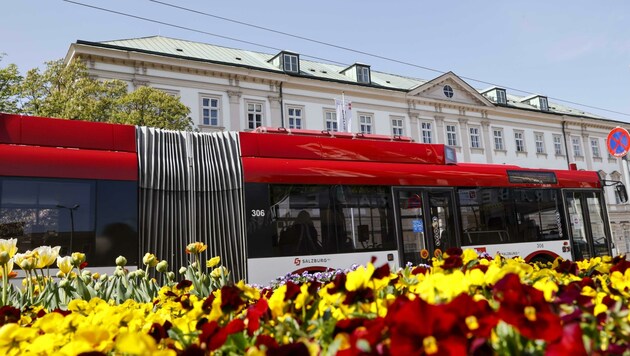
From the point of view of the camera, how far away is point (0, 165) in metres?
6.03

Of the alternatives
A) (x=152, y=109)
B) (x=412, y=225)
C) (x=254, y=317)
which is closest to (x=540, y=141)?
(x=152, y=109)

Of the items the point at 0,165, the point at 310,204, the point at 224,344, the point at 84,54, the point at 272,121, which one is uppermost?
the point at 84,54

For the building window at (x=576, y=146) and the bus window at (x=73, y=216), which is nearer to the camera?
the bus window at (x=73, y=216)

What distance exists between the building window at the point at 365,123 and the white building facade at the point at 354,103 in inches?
3.1

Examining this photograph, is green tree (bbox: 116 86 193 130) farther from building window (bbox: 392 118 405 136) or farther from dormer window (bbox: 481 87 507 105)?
dormer window (bbox: 481 87 507 105)

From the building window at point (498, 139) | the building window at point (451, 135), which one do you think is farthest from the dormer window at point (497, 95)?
the building window at point (451, 135)

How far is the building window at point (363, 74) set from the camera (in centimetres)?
3447

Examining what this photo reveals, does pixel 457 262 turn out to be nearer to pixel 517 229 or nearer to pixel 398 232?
pixel 398 232

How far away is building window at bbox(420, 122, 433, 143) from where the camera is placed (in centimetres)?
3447

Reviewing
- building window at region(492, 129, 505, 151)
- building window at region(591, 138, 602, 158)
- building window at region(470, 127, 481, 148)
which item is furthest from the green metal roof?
building window at region(591, 138, 602, 158)

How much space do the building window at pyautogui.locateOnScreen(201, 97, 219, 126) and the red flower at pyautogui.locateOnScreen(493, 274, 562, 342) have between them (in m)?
26.3

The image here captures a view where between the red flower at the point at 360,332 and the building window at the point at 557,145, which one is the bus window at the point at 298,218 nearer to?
the red flower at the point at 360,332

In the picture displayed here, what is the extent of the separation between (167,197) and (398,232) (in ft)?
13.2

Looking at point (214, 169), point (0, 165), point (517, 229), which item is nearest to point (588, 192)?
point (517, 229)
